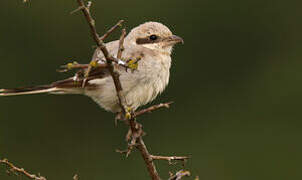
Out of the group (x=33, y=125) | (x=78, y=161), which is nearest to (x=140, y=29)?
(x=78, y=161)

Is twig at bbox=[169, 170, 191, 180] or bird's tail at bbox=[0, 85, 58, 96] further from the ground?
bird's tail at bbox=[0, 85, 58, 96]

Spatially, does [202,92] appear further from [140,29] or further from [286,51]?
[140,29]

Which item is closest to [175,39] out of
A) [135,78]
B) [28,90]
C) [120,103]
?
[135,78]

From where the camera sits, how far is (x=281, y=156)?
31.6 feet

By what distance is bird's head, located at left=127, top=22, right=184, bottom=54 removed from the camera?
5461 mm

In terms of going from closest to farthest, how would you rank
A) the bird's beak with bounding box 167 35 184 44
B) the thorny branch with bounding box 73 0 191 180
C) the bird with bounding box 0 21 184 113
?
the thorny branch with bounding box 73 0 191 180
the bird with bounding box 0 21 184 113
the bird's beak with bounding box 167 35 184 44

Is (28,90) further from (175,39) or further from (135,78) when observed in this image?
(175,39)

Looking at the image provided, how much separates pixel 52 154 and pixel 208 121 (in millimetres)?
2770

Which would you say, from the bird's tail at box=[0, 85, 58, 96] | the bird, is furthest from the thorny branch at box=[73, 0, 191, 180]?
the bird's tail at box=[0, 85, 58, 96]

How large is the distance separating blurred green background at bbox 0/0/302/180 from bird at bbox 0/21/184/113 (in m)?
3.86

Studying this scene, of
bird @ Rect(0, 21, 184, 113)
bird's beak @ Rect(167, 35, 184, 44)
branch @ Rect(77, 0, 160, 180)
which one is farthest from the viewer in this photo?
bird's beak @ Rect(167, 35, 184, 44)

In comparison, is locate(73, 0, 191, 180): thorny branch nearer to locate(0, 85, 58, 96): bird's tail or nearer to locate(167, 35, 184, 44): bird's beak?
locate(0, 85, 58, 96): bird's tail

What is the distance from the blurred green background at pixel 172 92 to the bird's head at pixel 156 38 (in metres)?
3.79

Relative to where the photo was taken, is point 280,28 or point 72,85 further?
point 280,28
